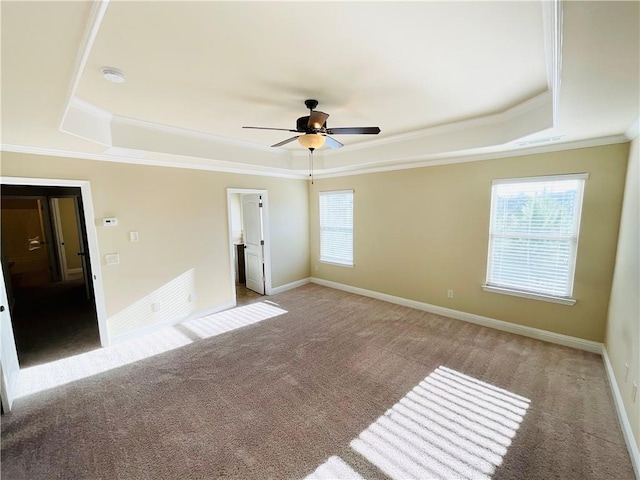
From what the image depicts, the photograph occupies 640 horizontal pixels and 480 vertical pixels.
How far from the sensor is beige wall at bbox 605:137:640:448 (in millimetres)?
2084

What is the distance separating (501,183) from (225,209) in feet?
14.0

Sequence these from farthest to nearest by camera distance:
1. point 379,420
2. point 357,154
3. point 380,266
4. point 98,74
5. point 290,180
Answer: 1. point 290,180
2. point 380,266
3. point 357,154
4. point 379,420
5. point 98,74

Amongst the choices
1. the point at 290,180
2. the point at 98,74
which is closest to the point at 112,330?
the point at 98,74

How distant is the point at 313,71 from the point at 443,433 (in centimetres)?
305

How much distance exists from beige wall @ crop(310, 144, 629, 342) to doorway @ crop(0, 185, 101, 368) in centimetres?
442

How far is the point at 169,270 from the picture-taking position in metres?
4.07

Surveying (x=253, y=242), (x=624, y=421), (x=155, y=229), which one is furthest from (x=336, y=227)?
(x=624, y=421)

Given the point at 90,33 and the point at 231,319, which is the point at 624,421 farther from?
the point at 231,319

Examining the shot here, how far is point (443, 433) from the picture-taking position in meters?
2.13

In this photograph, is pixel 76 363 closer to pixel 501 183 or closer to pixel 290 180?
pixel 290 180

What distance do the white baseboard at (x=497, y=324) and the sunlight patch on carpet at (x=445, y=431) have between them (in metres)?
1.50

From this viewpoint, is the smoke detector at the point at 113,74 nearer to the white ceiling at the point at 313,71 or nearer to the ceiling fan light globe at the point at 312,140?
the white ceiling at the point at 313,71

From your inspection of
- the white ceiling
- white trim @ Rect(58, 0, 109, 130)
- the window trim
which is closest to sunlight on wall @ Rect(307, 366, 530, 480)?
the white ceiling

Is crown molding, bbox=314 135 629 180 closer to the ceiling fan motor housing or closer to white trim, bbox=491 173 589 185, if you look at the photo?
white trim, bbox=491 173 589 185
